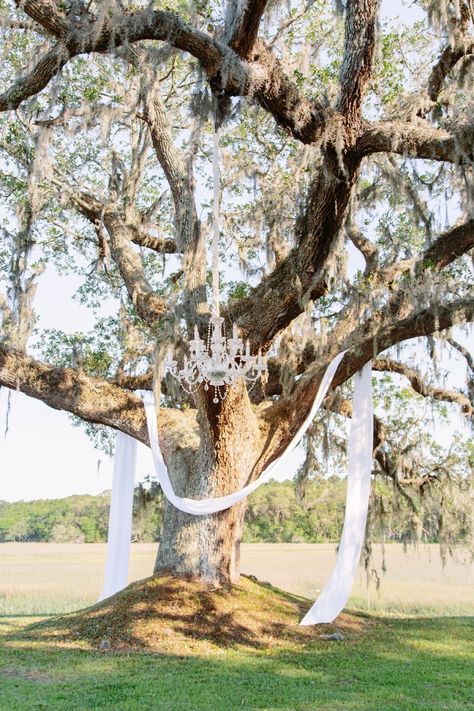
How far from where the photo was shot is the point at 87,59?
29.8 feet

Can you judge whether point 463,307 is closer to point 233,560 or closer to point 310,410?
point 310,410

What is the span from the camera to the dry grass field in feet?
36.8

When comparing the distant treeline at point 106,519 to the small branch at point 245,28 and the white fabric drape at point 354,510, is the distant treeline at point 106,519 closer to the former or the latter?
the white fabric drape at point 354,510

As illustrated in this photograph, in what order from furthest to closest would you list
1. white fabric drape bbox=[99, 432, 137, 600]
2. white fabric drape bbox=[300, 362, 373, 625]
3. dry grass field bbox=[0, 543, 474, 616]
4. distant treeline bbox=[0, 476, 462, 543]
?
distant treeline bbox=[0, 476, 462, 543]
dry grass field bbox=[0, 543, 474, 616]
white fabric drape bbox=[99, 432, 137, 600]
white fabric drape bbox=[300, 362, 373, 625]

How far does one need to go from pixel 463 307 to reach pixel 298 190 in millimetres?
2071

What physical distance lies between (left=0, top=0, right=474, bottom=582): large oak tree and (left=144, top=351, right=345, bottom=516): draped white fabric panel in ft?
0.69

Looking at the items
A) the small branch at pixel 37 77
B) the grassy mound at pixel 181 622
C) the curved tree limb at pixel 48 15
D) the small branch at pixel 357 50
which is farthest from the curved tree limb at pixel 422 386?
the curved tree limb at pixel 48 15

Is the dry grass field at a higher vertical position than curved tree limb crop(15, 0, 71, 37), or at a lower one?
lower

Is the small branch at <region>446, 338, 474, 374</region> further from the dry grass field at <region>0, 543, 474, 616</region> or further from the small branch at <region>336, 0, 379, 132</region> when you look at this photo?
the small branch at <region>336, 0, 379, 132</region>

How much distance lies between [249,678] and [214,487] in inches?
94.1

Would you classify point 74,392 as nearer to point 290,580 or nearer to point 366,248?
point 366,248

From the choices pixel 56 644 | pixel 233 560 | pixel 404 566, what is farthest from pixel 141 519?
pixel 404 566

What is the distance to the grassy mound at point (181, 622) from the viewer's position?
6254mm

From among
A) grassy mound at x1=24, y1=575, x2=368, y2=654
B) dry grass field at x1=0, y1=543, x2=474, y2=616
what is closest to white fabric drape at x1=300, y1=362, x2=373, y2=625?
grassy mound at x1=24, y1=575, x2=368, y2=654
